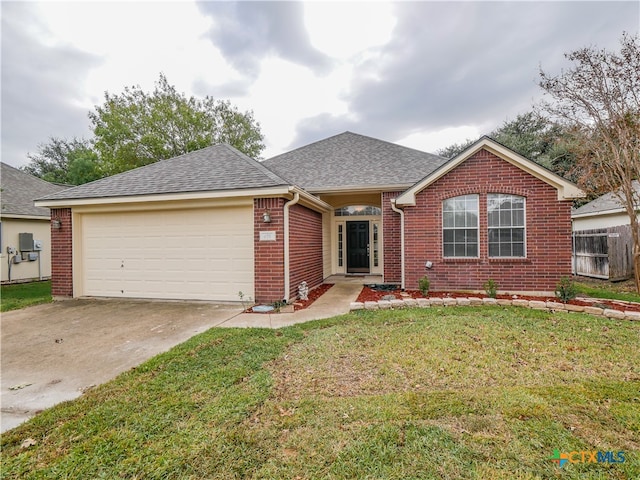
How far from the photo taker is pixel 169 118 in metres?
22.5

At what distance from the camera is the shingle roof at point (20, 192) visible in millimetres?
12078

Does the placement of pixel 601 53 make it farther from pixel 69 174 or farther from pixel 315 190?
pixel 69 174

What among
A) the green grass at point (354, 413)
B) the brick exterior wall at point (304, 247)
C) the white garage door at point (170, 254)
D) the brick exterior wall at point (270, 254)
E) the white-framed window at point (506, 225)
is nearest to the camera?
the green grass at point (354, 413)

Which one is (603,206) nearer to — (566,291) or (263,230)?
(566,291)

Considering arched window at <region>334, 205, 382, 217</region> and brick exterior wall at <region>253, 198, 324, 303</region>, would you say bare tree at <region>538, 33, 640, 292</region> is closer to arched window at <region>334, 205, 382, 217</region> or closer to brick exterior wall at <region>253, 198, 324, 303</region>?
arched window at <region>334, 205, 382, 217</region>

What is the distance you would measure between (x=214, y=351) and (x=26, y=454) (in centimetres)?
208

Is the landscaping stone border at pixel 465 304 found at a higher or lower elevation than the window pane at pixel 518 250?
lower

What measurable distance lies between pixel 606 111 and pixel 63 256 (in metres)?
16.1

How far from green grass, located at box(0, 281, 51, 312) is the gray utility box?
→ 1.44m

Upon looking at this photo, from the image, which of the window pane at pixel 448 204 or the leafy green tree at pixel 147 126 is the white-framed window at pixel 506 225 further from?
the leafy green tree at pixel 147 126

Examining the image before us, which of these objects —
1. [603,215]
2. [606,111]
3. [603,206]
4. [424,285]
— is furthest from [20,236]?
[603,206]

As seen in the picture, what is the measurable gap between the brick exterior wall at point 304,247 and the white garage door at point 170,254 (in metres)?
1.04

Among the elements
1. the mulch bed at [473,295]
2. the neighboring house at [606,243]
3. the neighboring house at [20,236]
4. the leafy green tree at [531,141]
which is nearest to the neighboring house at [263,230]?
the mulch bed at [473,295]

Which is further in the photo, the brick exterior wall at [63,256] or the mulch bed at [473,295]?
the brick exterior wall at [63,256]
